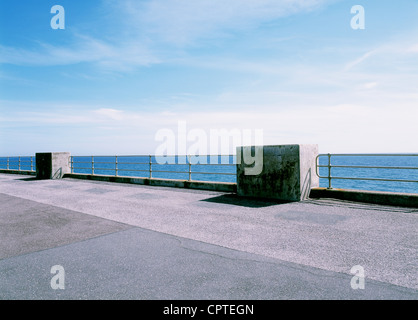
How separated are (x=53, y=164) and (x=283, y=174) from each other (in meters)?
14.5

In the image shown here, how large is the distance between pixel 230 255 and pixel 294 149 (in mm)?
4968

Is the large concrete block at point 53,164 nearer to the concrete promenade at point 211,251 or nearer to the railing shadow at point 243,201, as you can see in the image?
the concrete promenade at point 211,251

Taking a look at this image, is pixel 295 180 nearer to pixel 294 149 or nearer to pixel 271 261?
pixel 294 149

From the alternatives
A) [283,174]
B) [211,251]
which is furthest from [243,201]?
[211,251]

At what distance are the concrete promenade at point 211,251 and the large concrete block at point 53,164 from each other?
1037cm

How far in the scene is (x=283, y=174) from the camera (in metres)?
8.57

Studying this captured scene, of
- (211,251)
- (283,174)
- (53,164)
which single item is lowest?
(211,251)

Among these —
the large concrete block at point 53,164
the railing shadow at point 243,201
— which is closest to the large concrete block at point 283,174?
the railing shadow at point 243,201

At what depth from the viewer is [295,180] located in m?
8.39

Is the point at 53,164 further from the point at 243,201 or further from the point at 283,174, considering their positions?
the point at 283,174

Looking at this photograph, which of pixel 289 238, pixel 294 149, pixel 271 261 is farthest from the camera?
pixel 294 149
